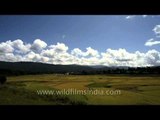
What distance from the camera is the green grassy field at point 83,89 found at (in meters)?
4.56

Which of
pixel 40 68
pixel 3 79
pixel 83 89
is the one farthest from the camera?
pixel 40 68

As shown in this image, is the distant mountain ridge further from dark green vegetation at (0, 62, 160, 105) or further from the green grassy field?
the green grassy field

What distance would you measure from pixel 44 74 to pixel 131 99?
159cm

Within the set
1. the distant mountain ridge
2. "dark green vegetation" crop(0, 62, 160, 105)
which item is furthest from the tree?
the distant mountain ridge

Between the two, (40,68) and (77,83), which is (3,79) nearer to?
(40,68)

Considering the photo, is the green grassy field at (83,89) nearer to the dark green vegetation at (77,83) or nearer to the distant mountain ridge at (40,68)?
the dark green vegetation at (77,83)

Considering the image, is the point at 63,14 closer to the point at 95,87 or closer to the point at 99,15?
the point at 99,15

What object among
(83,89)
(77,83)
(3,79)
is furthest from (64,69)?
(3,79)

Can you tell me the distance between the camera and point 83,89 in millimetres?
4664

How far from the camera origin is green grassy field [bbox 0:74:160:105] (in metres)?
4.56
